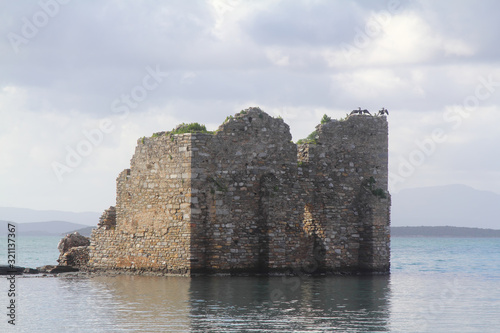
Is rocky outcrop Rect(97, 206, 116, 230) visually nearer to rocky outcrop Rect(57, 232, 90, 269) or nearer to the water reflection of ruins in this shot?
rocky outcrop Rect(57, 232, 90, 269)

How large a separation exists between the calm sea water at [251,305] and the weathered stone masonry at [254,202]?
3.66 feet

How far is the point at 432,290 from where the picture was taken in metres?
25.9

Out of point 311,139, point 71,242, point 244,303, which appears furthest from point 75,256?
point 244,303

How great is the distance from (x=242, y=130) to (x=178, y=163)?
8.34 feet

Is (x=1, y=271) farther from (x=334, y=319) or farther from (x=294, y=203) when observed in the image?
(x=334, y=319)

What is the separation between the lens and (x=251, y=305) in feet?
68.3

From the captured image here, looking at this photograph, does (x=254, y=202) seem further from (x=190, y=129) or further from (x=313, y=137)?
(x=313, y=137)

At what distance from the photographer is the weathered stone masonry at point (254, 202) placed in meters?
27.5

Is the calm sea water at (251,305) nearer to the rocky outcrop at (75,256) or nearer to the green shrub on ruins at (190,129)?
the rocky outcrop at (75,256)

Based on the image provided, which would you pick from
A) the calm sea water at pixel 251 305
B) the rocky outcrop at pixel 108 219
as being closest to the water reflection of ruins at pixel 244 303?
the calm sea water at pixel 251 305

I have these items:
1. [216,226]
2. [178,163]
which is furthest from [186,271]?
[178,163]

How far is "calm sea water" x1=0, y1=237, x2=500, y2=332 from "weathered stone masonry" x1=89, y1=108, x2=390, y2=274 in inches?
43.9

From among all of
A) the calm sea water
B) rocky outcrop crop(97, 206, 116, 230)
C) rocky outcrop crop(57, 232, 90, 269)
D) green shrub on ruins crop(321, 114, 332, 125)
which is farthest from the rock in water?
green shrub on ruins crop(321, 114, 332, 125)

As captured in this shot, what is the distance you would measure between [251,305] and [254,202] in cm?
→ 767
